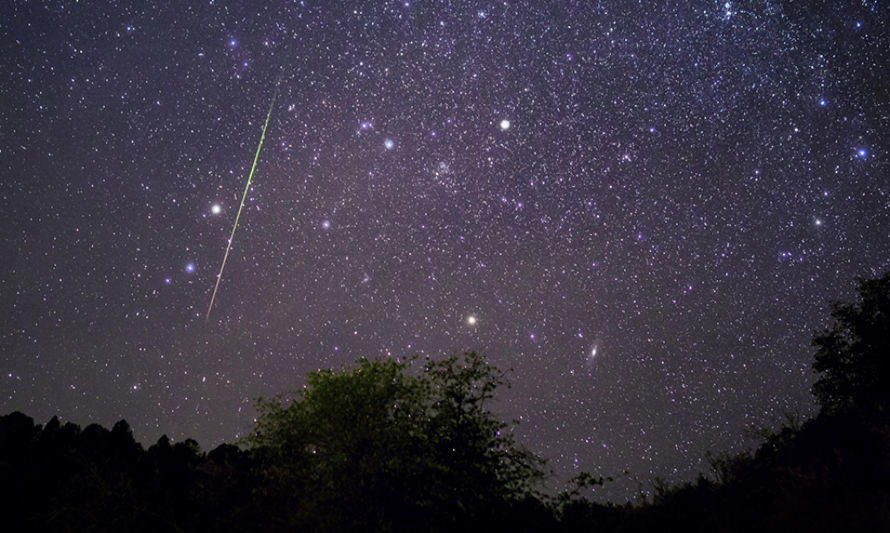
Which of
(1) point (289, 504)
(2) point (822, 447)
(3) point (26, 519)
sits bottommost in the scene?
(3) point (26, 519)

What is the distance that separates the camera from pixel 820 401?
27.6 m

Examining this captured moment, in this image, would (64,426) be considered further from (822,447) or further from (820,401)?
(820,401)

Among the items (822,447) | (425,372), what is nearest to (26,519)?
(425,372)

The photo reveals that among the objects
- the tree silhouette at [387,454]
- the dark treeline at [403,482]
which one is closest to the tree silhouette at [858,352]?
the dark treeline at [403,482]

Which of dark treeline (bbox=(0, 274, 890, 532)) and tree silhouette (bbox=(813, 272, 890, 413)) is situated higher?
tree silhouette (bbox=(813, 272, 890, 413))

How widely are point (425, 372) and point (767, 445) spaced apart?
18.4m

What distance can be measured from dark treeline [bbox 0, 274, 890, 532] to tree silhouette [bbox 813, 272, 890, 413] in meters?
6.11

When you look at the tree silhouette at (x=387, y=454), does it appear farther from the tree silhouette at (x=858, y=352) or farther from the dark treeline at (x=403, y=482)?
the tree silhouette at (x=858, y=352)

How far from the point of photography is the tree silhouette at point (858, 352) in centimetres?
2558

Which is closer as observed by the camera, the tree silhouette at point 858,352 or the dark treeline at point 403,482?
the dark treeline at point 403,482

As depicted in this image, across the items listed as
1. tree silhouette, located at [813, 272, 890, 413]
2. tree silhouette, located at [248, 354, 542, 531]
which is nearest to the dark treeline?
tree silhouette, located at [248, 354, 542, 531]

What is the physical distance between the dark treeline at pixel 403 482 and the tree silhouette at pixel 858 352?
6111 mm

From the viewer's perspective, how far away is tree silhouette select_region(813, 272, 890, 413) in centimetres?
2558

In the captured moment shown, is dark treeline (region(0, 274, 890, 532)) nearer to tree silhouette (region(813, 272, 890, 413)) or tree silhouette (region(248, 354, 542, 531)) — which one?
tree silhouette (region(248, 354, 542, 531))
